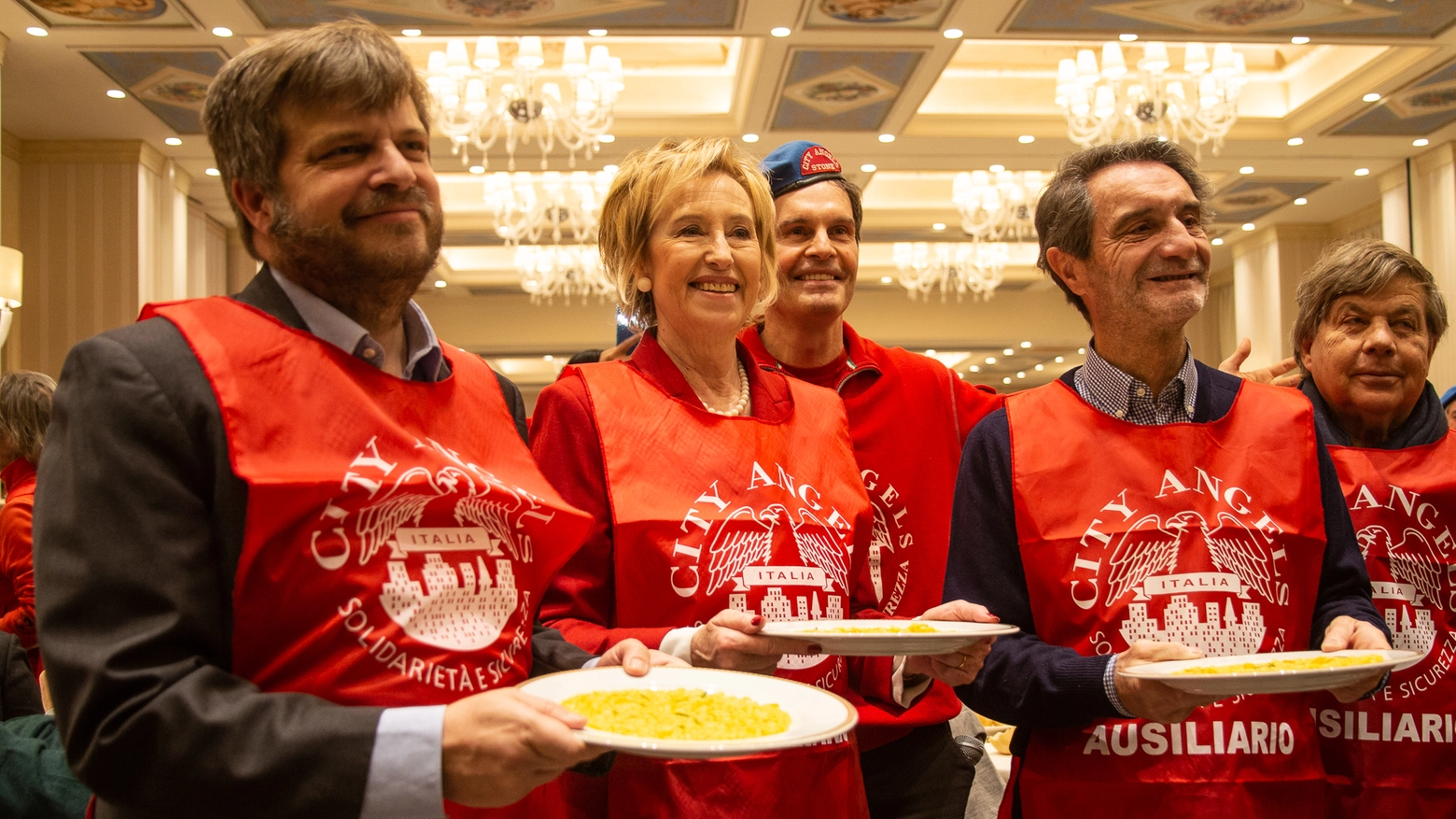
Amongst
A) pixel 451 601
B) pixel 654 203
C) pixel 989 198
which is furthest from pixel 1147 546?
pixel 989 198

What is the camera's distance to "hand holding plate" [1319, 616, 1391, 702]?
5.65 feet

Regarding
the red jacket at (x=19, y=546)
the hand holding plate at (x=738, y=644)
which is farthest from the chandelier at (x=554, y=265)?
the hand holding plate at (x=738, y=644)

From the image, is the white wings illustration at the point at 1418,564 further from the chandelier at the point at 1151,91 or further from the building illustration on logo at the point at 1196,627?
the chandelier at the point at 1151,91

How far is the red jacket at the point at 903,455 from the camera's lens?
2.35 m

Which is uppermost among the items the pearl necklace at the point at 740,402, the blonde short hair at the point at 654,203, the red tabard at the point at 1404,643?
the blonde short hair at the point at 654,203

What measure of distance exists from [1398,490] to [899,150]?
863 cm

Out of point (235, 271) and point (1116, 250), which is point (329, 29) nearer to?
point (1116, 250)

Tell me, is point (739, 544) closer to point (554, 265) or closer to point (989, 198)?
point (989, 198)

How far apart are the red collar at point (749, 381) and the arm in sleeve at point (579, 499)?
0.14 meters

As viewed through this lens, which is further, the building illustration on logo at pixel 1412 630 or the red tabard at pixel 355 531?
the building illustration on logo at pixel 1412 630

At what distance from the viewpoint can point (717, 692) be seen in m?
1.42

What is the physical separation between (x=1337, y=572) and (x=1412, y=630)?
389 mm

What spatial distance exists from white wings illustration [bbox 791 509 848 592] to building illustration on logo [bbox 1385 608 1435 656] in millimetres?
1085

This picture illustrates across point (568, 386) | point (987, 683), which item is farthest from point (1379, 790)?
point (568, 386)
